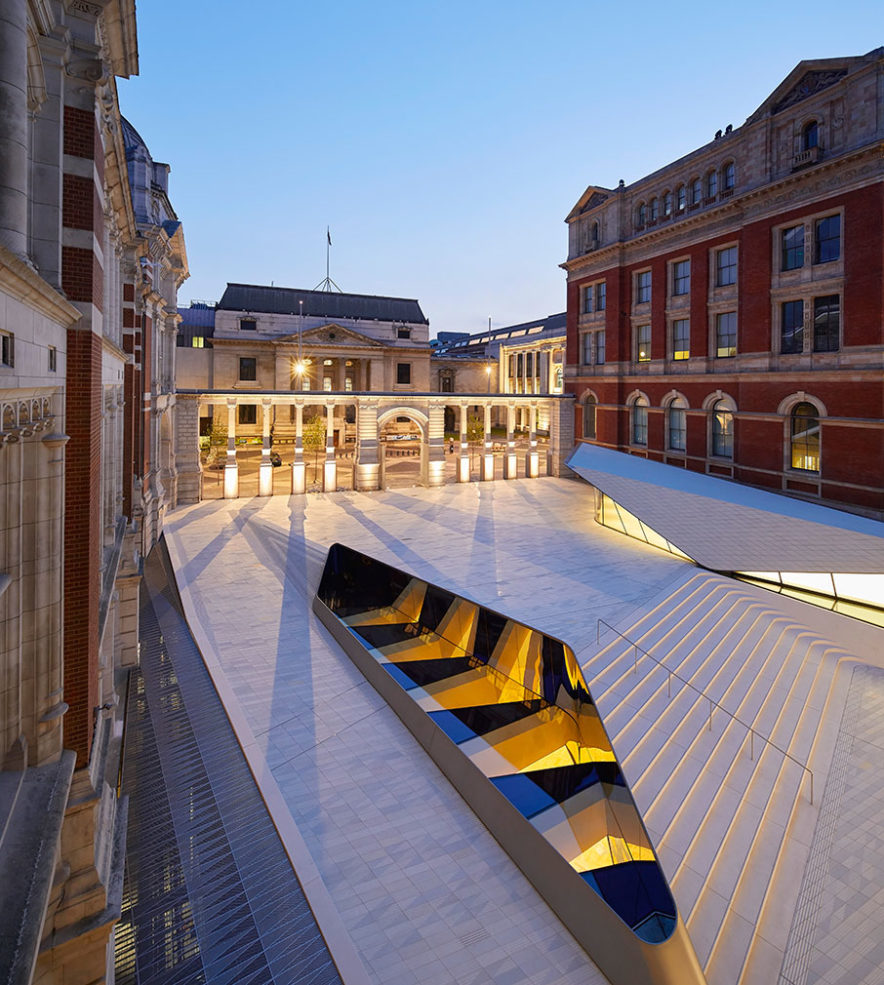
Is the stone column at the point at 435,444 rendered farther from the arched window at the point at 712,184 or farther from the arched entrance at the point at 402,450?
the arched window at the point at 712,184

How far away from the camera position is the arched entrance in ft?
128

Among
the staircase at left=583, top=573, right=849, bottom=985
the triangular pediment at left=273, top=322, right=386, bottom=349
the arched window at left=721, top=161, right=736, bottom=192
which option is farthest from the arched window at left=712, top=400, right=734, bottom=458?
the triangular pediment at left=273, top=322, right=386, bottom=349

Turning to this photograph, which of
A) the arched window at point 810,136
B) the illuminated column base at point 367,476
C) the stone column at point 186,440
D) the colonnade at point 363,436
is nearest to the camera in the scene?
the arched window at point 810,136

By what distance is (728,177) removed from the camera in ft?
97.5

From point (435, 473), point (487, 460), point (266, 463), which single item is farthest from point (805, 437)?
point (266, 463)

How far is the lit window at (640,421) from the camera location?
3638 cm

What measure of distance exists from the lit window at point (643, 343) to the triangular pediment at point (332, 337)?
31.7m

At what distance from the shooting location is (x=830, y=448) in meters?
24.4

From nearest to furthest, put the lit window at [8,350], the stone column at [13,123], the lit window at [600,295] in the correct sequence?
the lit window at [8,350], the stone column at [13,123], the lit window at [600,295]

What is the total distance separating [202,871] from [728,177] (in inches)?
1368

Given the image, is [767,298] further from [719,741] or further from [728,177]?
[719,741]

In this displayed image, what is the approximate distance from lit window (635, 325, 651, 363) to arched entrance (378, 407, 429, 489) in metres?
14.0

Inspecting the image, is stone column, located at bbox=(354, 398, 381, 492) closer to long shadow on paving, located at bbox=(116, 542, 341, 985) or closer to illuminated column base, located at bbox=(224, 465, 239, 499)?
illuminated column base, located at bbox=(224, 465, 239, 499)

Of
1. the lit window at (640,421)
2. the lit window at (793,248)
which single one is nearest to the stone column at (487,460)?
the lit window at (640,421)
